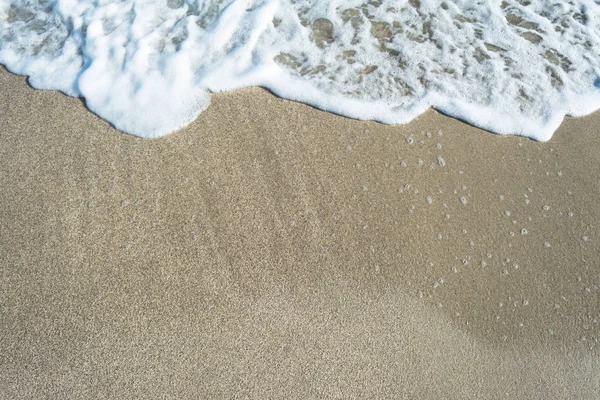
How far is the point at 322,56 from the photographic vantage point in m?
2.69

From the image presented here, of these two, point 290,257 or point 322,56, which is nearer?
point 290,257

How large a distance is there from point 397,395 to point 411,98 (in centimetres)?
157

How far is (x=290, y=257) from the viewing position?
198 cm

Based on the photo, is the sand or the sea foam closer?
the sand

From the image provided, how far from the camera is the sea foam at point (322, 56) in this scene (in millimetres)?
2463

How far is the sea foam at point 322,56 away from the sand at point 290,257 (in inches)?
5.3

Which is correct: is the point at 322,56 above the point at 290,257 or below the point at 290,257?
above

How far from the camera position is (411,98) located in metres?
2.51

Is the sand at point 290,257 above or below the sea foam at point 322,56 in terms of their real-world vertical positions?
below

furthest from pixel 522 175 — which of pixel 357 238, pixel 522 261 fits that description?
pixel 357 238

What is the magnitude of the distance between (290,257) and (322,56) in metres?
1.35

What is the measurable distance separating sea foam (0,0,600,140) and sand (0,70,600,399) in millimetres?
134

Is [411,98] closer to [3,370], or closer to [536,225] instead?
[536,225]

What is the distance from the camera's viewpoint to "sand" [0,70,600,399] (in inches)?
69.0
